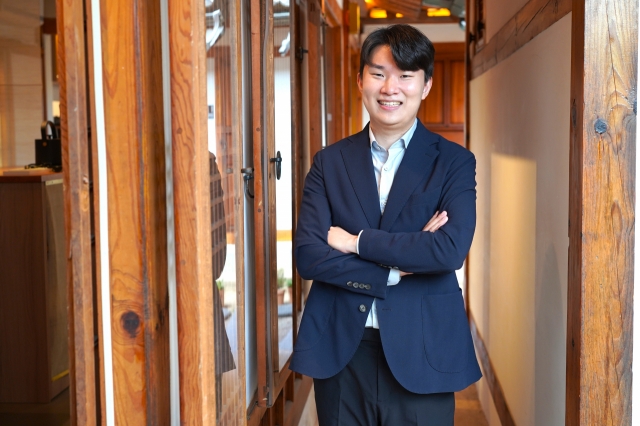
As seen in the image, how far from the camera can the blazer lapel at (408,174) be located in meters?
1.94

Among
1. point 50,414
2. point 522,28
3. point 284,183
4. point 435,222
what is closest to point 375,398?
point 435,222

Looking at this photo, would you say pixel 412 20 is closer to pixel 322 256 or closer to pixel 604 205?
pixel 322 256

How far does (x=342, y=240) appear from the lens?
6.45 feet

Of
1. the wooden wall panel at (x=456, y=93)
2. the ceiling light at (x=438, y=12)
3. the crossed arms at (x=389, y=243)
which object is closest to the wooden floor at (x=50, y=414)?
the crossed arms at (x=389, y=243)

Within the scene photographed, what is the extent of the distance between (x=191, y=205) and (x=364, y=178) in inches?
23.4

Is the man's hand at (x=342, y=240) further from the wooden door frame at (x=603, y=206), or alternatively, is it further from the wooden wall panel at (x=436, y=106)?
the wooden wall panel at (x=436, y=106)

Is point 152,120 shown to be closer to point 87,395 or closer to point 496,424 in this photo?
point 87,395

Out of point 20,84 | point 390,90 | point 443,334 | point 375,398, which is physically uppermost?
point 20,84

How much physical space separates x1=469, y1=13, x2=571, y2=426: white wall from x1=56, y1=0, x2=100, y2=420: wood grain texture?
1.28 m

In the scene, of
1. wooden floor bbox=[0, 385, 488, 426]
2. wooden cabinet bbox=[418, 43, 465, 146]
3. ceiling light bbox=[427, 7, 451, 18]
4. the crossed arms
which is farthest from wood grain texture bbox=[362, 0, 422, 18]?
the crossed arms

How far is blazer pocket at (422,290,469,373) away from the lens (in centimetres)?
191

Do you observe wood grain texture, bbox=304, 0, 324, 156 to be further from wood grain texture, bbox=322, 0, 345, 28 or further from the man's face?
the man's face

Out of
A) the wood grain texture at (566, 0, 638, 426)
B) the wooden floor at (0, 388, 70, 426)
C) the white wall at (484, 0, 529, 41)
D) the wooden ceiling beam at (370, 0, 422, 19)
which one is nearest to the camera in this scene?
the wood grain texture at (566, 0, 638, 426)

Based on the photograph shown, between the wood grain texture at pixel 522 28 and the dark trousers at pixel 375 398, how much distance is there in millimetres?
1069
